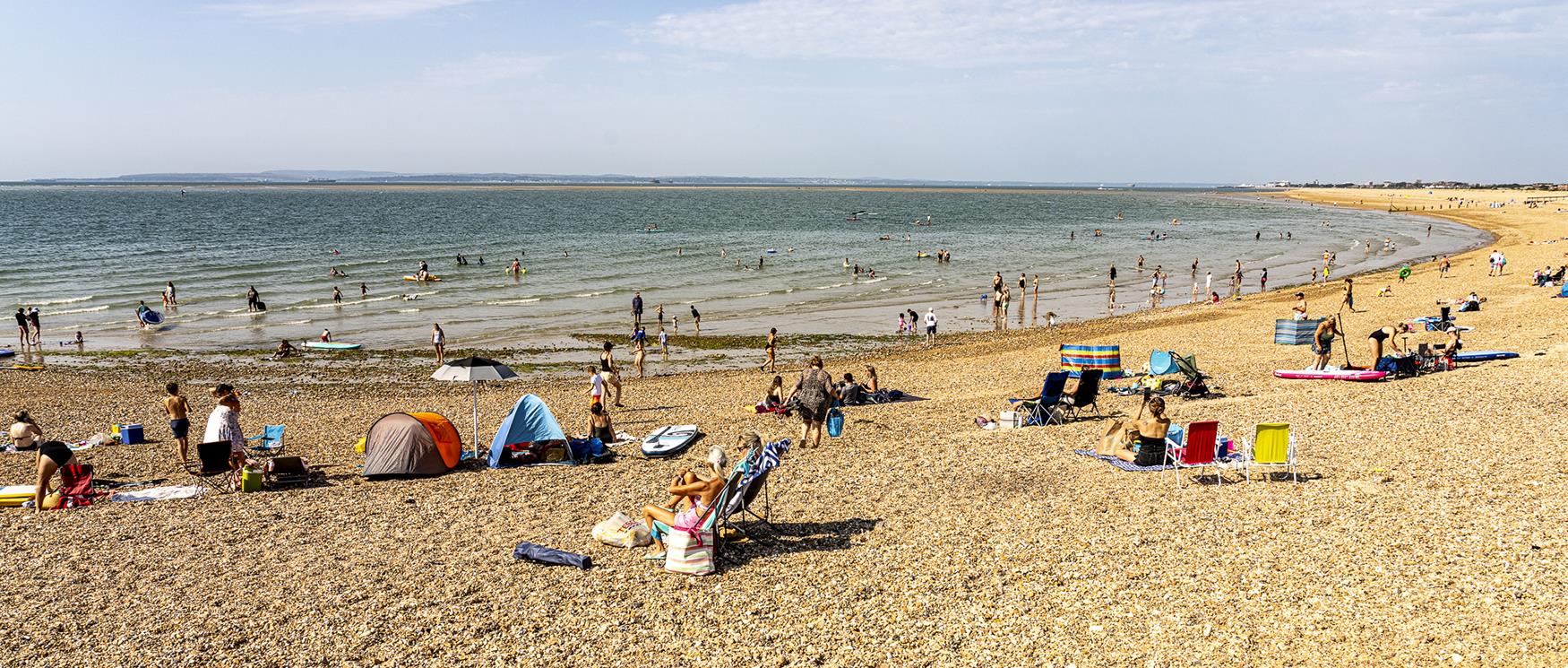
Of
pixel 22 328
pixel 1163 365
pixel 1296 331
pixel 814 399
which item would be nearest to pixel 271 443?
pixel 814 399

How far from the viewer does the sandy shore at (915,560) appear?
7.07 meters

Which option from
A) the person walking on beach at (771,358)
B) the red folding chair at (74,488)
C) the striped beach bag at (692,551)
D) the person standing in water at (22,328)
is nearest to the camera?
the striped beach bag at (692,551)

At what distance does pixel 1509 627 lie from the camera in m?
6.56

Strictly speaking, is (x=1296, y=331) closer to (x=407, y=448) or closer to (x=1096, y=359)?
(x=1096, y=359)

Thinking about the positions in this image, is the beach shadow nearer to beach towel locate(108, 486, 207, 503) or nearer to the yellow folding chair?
the yellow folding chair

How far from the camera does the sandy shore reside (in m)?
7.07

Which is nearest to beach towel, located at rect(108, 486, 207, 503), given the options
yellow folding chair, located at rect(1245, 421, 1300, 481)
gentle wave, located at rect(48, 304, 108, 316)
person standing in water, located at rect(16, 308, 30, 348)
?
yellow folding chair, located at rect(1245, 421, 1300, 481)

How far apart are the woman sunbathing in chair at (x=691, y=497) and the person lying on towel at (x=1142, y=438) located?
5.31 metres

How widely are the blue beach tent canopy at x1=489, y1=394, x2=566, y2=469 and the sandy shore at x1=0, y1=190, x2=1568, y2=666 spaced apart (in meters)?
0.52

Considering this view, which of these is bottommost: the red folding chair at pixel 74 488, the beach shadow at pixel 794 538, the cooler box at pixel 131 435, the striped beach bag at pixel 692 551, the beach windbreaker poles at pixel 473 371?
the cooler box at pixel 131 435

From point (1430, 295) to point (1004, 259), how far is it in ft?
92.9

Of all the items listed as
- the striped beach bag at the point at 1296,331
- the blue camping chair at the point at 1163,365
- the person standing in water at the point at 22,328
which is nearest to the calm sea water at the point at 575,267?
the person standing in water at the point at 22,328

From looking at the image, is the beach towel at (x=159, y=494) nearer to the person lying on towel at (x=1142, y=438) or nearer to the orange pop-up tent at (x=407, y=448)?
the orange pop-up tent at (x=407, y=448)

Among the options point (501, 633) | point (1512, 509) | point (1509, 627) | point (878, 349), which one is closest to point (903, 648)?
point (501, 633)
